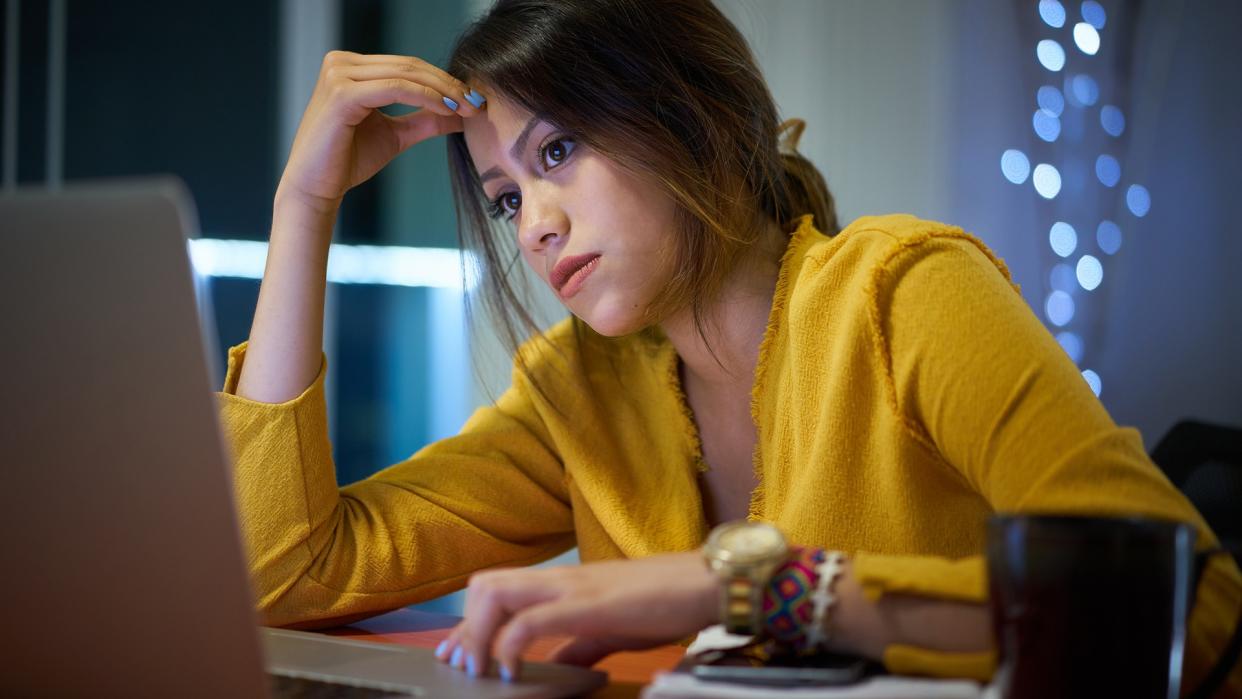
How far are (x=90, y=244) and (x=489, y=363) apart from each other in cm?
216

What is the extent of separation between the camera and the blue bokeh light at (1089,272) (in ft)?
6.27

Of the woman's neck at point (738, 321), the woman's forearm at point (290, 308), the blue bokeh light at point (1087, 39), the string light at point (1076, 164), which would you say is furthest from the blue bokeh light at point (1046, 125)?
the woman's forearm at point (290, 308)

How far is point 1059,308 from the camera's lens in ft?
6.24

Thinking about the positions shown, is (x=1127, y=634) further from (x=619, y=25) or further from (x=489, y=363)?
(x=489, y=363)

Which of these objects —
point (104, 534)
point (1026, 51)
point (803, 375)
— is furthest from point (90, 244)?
point (1026, 51)

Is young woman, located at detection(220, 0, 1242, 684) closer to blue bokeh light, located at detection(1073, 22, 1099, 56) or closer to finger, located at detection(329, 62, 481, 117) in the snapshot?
finger, located at detection(329, 62, 481, 117)

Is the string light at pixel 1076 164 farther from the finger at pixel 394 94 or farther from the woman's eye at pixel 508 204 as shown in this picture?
the finger at pixel 394 94

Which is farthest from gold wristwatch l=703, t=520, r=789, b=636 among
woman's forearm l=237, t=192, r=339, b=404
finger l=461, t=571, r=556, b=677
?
woman's forearm l=237, t=192, r=339, b=404

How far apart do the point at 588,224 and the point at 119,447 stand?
64 cm

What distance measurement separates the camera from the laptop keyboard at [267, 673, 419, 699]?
25.1 inches

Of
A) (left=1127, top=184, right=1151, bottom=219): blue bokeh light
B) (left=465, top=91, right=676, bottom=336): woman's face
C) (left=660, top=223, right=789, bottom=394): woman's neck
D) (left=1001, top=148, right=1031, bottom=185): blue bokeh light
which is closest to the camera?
(left=465, top=91, right=676, bottom=336): woman's face

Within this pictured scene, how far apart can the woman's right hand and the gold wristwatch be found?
2.16ft

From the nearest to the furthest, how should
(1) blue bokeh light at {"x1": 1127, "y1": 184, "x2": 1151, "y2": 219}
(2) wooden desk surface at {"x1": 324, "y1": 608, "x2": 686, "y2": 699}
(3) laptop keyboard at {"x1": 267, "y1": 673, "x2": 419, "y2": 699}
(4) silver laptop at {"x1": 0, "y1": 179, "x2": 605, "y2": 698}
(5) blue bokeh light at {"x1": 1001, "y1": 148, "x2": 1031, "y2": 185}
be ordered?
(4) silver laptop at {"x1": 0, "y1": 179, "x2": 605, "y2": 698}
(3) laptop keyboard at {"x1": 267, "y1": 673, "x2": 419, "y2": 699}
(2) wooden desk surface at {"x1": 324, "y1": 608, "x2": 686, "y2": 699}
(1) blue bokeh light at {"x1": 1127, "y1": 184, "x2": 1151, "y2": 219}
(5) blue bokeh light at {"x1": 1001, "y1": 148, "x2": 1031, "y2": 185}

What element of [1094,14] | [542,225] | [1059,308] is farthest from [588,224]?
[1094,14]
